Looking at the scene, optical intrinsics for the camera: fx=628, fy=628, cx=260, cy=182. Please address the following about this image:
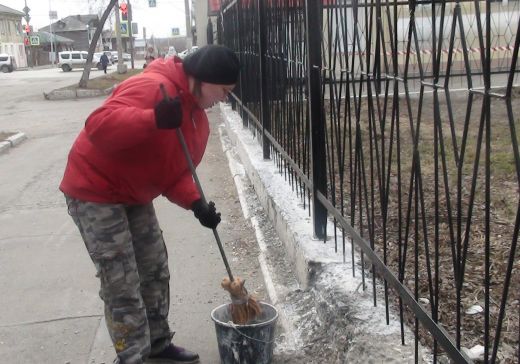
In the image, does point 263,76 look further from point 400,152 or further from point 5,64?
point 5,64

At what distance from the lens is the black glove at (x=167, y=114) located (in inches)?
96.6

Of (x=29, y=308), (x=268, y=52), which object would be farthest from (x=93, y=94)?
(x=29, y=308)

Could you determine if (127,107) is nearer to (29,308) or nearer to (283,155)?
(29,308)

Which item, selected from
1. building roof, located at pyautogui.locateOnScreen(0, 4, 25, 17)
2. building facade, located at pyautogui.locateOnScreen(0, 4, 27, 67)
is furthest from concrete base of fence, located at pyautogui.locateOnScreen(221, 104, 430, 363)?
building roof, located at pyautogui.locateOnScreen(0, 4, 25, 17)

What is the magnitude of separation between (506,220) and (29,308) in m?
3.07

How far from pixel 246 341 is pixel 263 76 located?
3.34 m

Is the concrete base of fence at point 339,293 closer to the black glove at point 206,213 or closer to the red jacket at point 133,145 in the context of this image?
the black glove at point 206,213

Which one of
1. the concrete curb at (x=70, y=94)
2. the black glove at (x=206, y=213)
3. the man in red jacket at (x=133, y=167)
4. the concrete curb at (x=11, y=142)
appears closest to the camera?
the man in red jacket at (x=133, y=167)

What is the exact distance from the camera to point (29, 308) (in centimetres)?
393

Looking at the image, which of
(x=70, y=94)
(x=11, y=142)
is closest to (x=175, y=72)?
(x=11, y=142)

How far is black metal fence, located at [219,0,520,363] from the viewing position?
1.83m

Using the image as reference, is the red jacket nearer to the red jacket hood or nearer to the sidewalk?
the red jacket hood

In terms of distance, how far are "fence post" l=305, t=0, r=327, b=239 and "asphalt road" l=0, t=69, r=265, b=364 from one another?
31.8 inches

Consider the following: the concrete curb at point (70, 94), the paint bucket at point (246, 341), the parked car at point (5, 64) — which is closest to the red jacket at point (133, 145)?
the paint bucket at point (246, 341)
